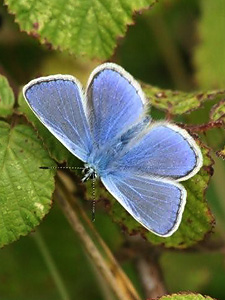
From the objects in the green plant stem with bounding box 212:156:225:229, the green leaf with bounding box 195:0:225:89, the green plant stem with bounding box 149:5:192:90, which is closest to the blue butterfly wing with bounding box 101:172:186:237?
the green plant stem with bounding box 212:156:225:229

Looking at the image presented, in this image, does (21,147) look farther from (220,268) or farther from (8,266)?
(220,268)

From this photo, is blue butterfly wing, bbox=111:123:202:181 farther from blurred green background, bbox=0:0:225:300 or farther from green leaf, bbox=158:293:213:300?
blurred green background, bbox=0:0:225:300

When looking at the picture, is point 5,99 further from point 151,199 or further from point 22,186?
point 151,199

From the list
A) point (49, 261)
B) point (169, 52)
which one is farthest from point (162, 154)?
point (169, 52)

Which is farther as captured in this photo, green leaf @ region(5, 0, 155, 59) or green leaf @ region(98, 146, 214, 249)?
green leaf @ region(5, 0, 155, 59)

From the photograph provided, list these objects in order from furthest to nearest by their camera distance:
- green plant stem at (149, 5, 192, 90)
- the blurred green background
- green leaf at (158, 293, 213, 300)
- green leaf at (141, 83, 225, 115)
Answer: green plant stem at (149, 5, 192, 90) < the blurred green background < green leaf at (141, 83, 225, 115) < green leaf at (158, 293, 213, 300)

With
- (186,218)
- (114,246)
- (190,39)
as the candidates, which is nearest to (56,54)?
(190,39)
